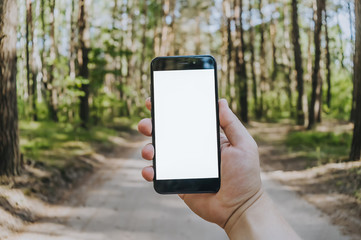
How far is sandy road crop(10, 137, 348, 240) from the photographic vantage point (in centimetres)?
426

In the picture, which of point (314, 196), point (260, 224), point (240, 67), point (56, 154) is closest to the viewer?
point (260, 224)

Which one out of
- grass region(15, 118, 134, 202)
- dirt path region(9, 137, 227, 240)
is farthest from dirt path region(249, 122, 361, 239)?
grass region(15, 118, 134, 202)

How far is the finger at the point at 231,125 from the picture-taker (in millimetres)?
2106

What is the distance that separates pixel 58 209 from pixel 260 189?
3.87m

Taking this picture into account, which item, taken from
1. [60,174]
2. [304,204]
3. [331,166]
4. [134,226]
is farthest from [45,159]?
[331,166]

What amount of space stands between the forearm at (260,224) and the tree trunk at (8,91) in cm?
428

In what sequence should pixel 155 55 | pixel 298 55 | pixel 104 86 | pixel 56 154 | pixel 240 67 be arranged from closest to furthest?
1. pixel 56 154
2. pixel 298 55
3. pixel 104 86
4. pixel 240 67
5. pixel 155 55

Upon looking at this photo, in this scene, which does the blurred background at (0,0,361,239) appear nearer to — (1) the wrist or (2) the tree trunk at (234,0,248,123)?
(2) the tree trunk at (234,0,248,123)

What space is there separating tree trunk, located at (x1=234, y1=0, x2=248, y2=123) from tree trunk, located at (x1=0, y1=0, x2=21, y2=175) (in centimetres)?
1237

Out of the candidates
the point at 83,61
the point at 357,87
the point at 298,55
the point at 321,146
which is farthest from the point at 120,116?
the point at 357,87

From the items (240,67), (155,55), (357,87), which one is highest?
(155,55)

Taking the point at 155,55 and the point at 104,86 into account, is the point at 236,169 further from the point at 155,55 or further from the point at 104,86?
the point at 155,55

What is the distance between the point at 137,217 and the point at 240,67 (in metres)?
13.8

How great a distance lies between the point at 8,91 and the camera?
5.45 meters
